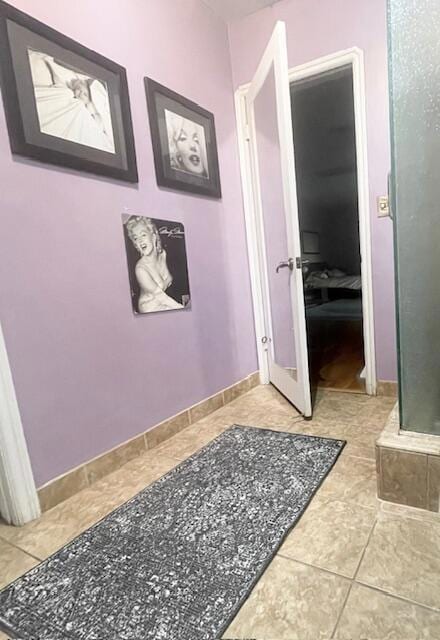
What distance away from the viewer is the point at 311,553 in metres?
0.99

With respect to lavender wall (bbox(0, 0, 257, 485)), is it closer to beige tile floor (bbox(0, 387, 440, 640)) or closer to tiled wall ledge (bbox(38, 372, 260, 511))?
tiled wall ledge (bbox(38, 372, 260, 511))

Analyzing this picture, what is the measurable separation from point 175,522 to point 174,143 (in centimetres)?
177

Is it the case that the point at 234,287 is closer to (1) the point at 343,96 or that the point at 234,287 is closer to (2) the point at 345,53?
(2) the point at 345,53

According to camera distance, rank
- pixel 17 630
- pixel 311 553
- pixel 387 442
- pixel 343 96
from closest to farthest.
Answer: pixel 17 630 → pixel 311 553 → pixel 387 442 → pixel 343 96

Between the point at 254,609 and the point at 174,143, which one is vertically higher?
the point at 174,143

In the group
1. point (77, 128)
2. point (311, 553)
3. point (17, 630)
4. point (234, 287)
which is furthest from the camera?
A: point (234, 287)

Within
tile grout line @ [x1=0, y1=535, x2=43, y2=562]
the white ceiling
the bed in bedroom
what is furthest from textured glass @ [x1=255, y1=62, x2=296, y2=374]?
tile grout line @ [x1=0, y1=535, x2=43, y2=562]

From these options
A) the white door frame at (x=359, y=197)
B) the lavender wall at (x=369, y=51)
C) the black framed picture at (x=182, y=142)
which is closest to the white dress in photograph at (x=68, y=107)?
the black framed picture at (x=182, y=142)

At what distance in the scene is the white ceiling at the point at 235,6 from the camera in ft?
6.86

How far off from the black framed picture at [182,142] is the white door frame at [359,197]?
0.30 metres

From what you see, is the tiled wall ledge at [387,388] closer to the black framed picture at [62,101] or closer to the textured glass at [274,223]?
the textured glass at [274,223]

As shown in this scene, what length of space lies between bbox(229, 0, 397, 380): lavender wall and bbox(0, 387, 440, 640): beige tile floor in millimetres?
828

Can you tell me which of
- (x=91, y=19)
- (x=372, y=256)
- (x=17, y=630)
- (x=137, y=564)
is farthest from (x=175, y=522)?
(x=91, y=19)

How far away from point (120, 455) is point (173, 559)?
652 mm
